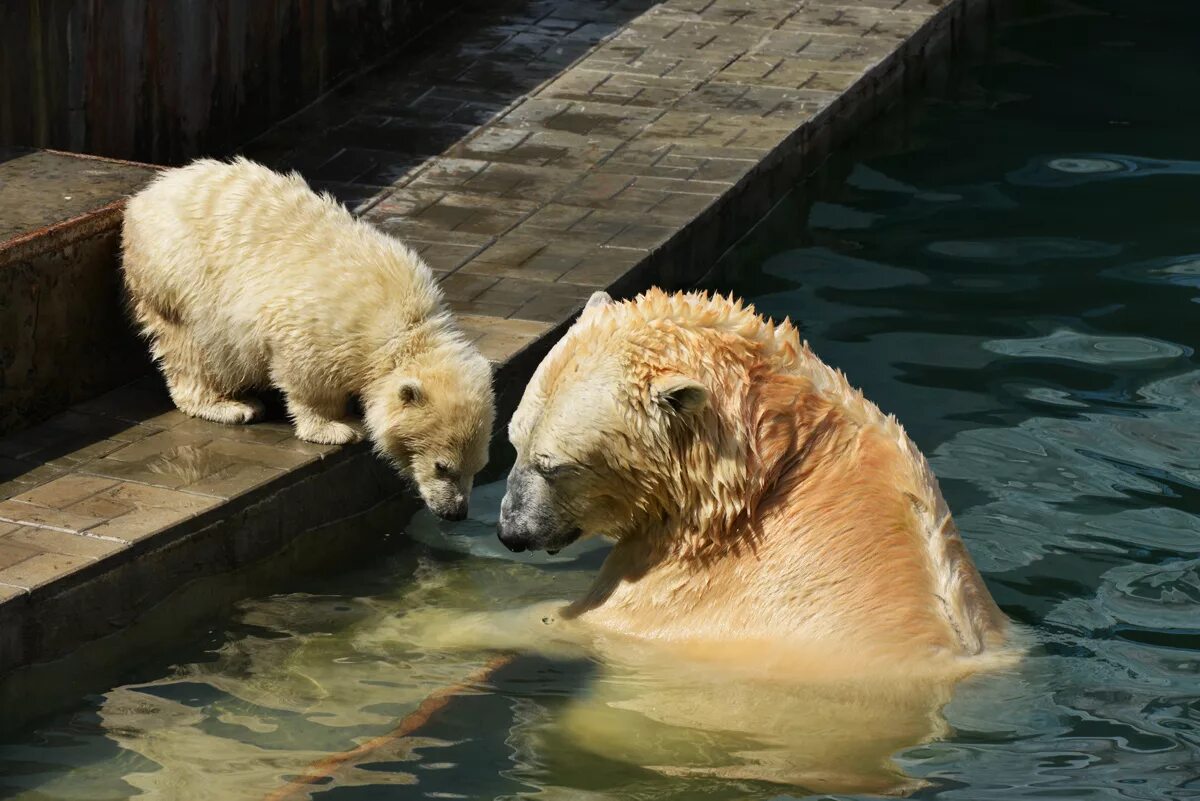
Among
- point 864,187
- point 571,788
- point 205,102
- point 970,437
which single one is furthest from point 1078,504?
point 205,102

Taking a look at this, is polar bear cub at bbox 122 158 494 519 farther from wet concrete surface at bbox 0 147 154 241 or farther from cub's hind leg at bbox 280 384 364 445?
wet concrete surface at bbox 0 147 154 241

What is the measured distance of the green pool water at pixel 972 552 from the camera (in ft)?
16.6

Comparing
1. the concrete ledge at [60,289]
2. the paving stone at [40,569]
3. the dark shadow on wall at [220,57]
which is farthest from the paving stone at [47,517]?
the dark shadow on wall at [220,57]

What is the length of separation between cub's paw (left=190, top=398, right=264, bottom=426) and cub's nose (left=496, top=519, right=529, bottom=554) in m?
1.88

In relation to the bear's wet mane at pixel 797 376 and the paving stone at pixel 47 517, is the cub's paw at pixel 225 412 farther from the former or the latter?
the bear's wet mane at pixel 797 376

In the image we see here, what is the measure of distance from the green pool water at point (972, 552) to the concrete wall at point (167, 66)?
250cm

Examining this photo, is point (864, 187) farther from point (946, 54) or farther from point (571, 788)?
point (571, 788)

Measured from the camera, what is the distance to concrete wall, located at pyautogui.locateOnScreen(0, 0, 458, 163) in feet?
26.5

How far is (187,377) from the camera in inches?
270

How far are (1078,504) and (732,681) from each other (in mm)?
2187

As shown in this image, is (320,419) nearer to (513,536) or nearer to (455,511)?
(455,511)

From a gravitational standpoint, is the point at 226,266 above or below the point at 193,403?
above

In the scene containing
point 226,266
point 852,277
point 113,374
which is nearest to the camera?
point 226,266

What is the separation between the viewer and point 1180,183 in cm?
1027
